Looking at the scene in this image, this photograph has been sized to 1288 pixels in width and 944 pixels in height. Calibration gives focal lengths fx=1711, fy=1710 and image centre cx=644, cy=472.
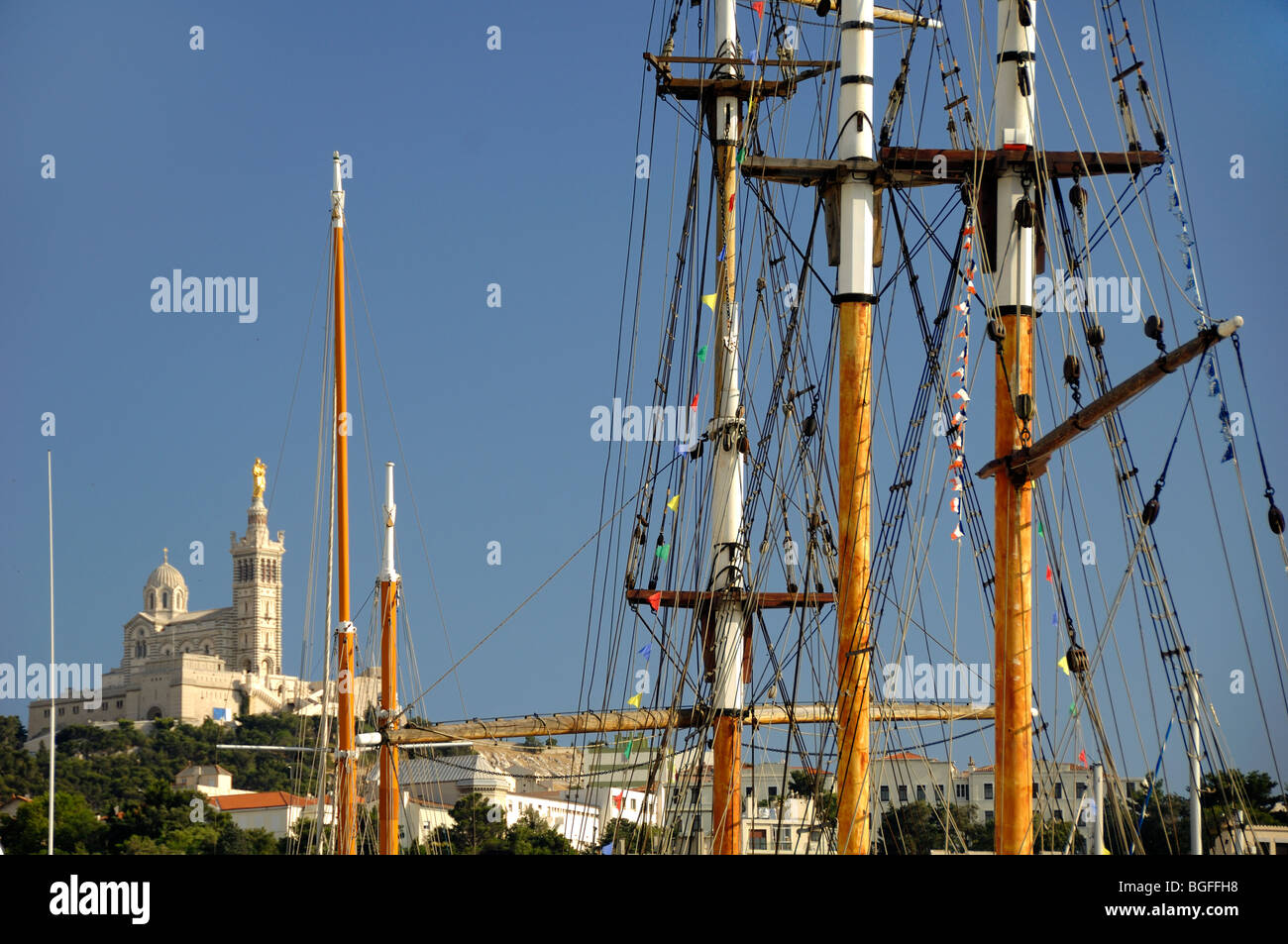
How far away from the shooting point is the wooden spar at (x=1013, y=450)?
16438mm

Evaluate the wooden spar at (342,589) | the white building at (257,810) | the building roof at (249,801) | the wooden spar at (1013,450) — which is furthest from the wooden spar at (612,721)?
the building roof at (249,801)

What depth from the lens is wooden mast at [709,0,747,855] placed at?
27609 mm

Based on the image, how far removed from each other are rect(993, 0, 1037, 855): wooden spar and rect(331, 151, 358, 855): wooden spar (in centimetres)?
1932

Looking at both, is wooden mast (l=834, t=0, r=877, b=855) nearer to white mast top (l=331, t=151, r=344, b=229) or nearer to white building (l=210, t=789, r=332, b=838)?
white mast top (l=331, t=151, r=344, b=229)

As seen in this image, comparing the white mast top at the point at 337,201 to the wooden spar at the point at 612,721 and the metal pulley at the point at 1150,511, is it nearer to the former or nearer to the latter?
the wooden spar at the point at 612,721

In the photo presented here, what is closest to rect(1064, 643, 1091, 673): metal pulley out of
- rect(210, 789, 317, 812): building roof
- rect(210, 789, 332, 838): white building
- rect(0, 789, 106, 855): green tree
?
rect(0, 789, 106, 855): green tree

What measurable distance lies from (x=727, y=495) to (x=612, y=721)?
28.4 ft

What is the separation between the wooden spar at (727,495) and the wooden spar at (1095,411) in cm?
938

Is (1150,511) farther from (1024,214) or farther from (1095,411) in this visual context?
(1024,214)

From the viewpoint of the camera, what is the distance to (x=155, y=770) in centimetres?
18100

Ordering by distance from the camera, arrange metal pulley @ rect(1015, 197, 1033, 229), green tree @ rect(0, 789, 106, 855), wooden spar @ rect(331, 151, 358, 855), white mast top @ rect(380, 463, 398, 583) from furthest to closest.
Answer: green tree @ rect(0, 789, 106, 855) < white mast top @ rect(380, 463, 398, 583) < wooden spar @ rect(331, 151, 358, 855) < metal pulley @ rect(1015, 197, 1033, 229)

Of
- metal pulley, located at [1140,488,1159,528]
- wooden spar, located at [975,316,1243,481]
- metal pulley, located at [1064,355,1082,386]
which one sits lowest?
metal pulley, located at [1140,488,1159,528]
